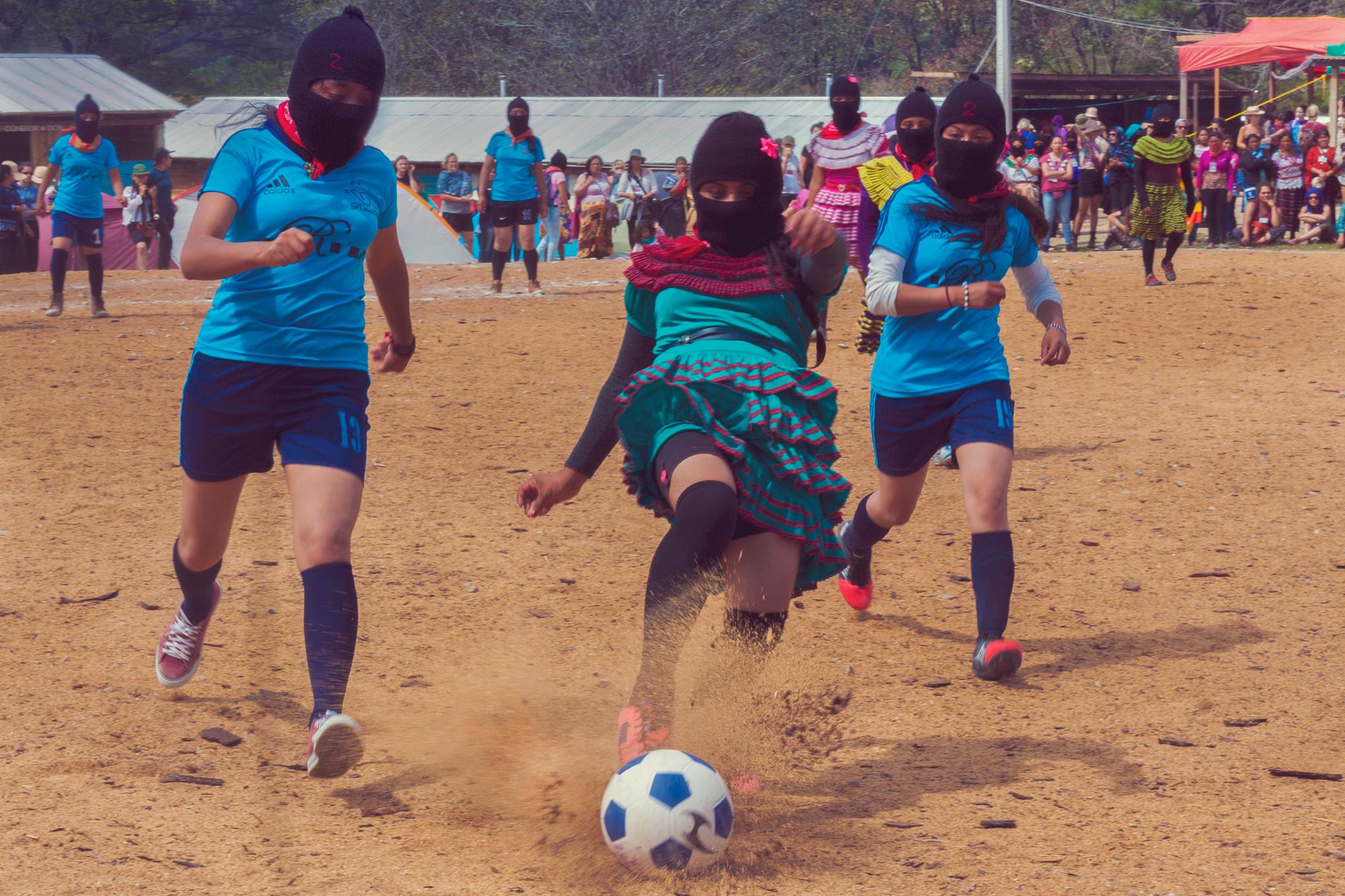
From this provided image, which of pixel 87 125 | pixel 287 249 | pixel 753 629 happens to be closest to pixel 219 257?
pixel 287 249

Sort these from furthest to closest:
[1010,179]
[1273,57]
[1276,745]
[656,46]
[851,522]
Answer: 1. [656,46]
2. [1273,57]
3. [1010,179]
4. [851,522]
5. [1276,745]

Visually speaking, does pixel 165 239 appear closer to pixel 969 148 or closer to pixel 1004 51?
pixel 1004 51

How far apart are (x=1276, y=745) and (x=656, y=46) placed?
125ft

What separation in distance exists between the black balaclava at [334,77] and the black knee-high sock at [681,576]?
4.49ft

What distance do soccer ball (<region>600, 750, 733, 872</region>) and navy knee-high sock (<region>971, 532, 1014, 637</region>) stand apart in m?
1.63

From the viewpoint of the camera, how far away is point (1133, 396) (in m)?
9.95

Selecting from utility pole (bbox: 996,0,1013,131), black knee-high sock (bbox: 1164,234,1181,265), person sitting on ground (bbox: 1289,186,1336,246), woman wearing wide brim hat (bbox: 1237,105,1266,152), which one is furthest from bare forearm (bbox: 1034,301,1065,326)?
utility pole (bbox: 996,0,1013,131)

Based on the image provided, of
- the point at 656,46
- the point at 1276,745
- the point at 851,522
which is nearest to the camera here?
the point at 1276,745

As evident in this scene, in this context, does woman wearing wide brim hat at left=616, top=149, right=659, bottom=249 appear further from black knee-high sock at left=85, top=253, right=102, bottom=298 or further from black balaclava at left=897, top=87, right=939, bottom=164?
black balaclava at left=897, top=87, right=939, bottom=164

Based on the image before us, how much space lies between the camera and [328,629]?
12.2 ft

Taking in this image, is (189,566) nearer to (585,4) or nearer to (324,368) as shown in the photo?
(324,368)

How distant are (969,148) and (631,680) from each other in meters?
2.10

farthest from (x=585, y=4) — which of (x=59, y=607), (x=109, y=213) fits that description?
(x=59, y=607)

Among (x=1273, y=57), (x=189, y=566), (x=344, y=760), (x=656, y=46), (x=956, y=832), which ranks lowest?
(x=956, y=832)
